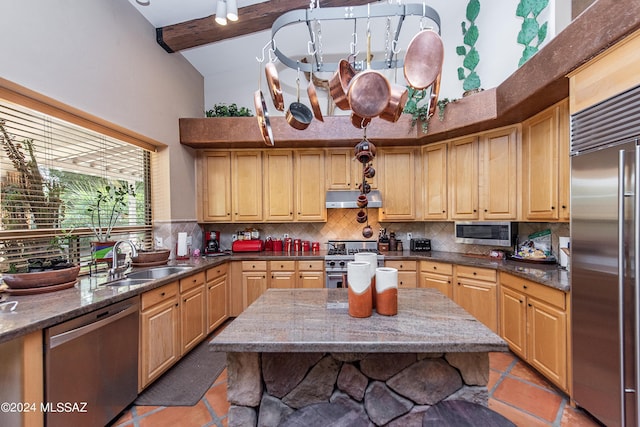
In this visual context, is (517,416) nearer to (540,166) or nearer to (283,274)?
(540,166)

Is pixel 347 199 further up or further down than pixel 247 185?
further down

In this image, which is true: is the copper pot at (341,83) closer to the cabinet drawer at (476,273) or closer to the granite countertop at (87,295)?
the granite countertop at (87,295)

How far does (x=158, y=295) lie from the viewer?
2.26 metres

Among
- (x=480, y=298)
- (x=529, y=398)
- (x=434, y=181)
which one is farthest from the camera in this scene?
(x=434, y=181)

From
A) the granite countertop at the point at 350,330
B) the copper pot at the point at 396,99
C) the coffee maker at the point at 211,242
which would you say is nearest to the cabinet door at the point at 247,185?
the coffee maker at the point at 211,242

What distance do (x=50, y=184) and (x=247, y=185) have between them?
207cm

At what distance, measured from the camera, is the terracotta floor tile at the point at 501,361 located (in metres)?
2.49

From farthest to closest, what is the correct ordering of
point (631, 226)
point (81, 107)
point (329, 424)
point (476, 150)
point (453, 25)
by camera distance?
point (453, 25)
point (476, 150)
point (81, 107)
point (631, 226)
point (329, 424)

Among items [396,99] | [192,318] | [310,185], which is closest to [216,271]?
[192,318]

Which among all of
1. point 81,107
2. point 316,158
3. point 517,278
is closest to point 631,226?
point 517,278

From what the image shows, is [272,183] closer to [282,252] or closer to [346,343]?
[282,252]

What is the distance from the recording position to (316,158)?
3.88 m

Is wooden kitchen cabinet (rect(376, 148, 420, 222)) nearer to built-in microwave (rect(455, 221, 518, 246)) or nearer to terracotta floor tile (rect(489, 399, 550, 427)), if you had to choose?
built-in microwave (rect(455, 221, 518, 246))

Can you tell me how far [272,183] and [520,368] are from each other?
3.37 m
